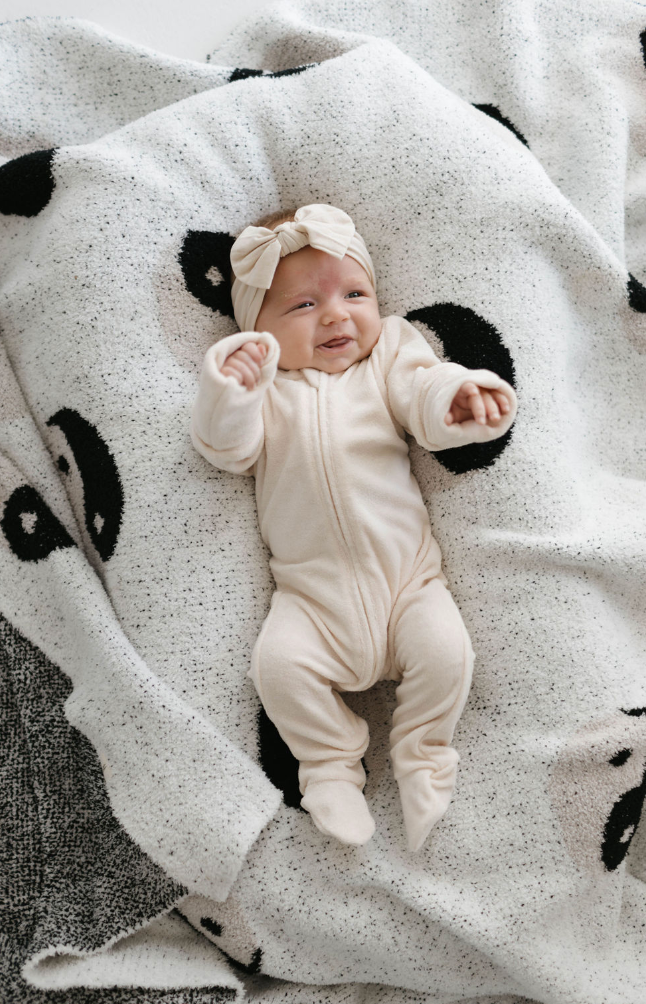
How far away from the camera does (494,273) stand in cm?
117

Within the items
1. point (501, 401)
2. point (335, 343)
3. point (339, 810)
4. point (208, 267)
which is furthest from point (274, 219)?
point (339, 810)

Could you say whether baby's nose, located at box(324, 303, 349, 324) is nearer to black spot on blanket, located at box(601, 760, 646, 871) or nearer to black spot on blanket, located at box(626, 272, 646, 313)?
black spot on blanket, located at box(626, 272, 646, 313)

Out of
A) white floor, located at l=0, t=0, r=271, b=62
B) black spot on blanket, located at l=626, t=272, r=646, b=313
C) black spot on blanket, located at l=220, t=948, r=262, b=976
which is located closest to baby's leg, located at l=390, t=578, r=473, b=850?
black spot on blanket, located at l=220, t=948, r=262, b=976

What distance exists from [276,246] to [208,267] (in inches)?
6.0

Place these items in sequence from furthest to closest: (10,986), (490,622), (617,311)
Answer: (617,311), (490,622), (10,986)

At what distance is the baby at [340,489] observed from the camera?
1014 mm

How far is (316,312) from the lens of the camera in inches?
44.6

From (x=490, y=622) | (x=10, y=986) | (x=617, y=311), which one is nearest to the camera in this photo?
(x=10, y=986)

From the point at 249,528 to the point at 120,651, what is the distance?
0.25 meters

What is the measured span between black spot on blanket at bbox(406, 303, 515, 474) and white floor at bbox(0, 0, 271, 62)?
0.74 meters

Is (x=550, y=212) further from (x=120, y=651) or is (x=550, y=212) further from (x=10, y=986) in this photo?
(x=10, y=986)

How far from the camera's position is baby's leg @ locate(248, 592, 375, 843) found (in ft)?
3.32

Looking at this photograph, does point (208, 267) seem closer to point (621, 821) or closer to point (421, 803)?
point (421, 803)

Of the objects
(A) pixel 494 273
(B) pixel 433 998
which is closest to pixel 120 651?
(B) pixel 433 998
